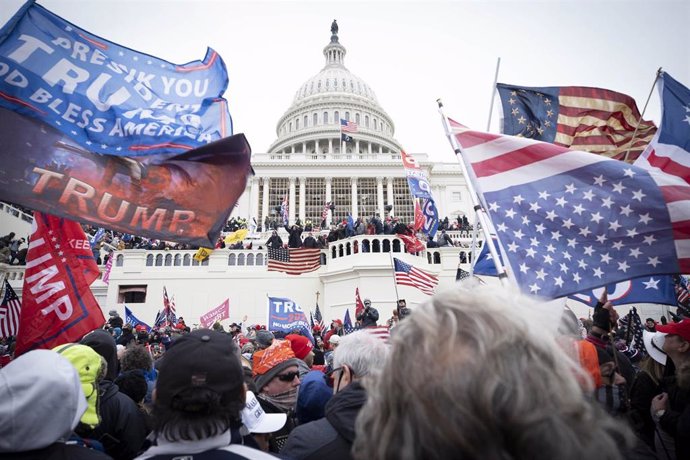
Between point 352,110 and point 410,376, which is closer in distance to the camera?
point 410,376

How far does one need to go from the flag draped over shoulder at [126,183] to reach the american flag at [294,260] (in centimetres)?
1661

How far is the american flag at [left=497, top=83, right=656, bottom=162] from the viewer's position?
5.82m

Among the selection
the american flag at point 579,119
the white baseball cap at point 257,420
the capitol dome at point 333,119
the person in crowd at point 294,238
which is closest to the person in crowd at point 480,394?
the white baseball cap at point 257,420

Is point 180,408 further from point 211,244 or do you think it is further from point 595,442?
point 211,244

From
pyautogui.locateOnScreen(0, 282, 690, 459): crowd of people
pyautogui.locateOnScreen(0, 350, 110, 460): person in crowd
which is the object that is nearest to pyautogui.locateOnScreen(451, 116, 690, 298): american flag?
pyautogui.locateOnScreen(0, 282, 690, 459): crowd of people

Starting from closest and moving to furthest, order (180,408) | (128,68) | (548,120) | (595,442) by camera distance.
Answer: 1. (595,442)
2. (180,408)
3. (128,68)
4. (548,120)

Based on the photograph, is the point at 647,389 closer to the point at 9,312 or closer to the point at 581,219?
the point at 581,219

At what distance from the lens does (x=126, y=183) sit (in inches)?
154

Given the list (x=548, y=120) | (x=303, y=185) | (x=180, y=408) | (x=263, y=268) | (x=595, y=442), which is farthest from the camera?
(x=303, y=185)

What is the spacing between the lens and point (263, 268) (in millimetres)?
25188

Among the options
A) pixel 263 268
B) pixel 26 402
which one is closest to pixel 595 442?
pixel 26 402

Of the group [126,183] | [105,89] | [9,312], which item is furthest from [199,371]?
[9,312]

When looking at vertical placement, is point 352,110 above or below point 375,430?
above

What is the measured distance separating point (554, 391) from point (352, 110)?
3012 inches
